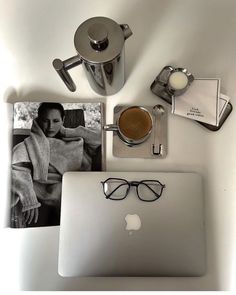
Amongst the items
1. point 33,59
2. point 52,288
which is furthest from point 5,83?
point 52,288

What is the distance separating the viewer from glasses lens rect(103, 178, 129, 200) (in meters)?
0.81

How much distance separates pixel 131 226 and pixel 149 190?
0.27 ft

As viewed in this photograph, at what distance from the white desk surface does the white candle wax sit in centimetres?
6

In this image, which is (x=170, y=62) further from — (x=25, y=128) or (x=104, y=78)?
(x=25, y=128)

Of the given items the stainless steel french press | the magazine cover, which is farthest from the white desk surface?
the stainless steel french press

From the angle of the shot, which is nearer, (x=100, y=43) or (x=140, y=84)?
(x=100, y=43)

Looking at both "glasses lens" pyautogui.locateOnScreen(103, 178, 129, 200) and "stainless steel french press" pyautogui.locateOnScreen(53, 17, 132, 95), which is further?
"glasses lens" pyautogui.locateOnScreen(103, 178, 129, 200)

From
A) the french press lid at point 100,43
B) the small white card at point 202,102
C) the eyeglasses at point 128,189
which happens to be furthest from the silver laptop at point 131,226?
the french press lid at point 100,43

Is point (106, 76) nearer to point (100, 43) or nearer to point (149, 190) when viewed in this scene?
point (100, 43)

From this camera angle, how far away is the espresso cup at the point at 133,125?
0.83 m

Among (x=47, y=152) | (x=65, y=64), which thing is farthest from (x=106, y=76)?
(x=47, y=152)

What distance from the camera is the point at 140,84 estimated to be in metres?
0.90

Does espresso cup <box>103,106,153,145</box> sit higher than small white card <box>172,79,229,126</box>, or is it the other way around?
small white card <box>172,79,229,126</box>

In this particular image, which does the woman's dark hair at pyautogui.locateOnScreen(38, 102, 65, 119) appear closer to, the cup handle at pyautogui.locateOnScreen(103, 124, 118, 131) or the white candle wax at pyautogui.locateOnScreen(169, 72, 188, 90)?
the cup handle at pyautogui.locateOnScreen(103, 124, 118, 131)
